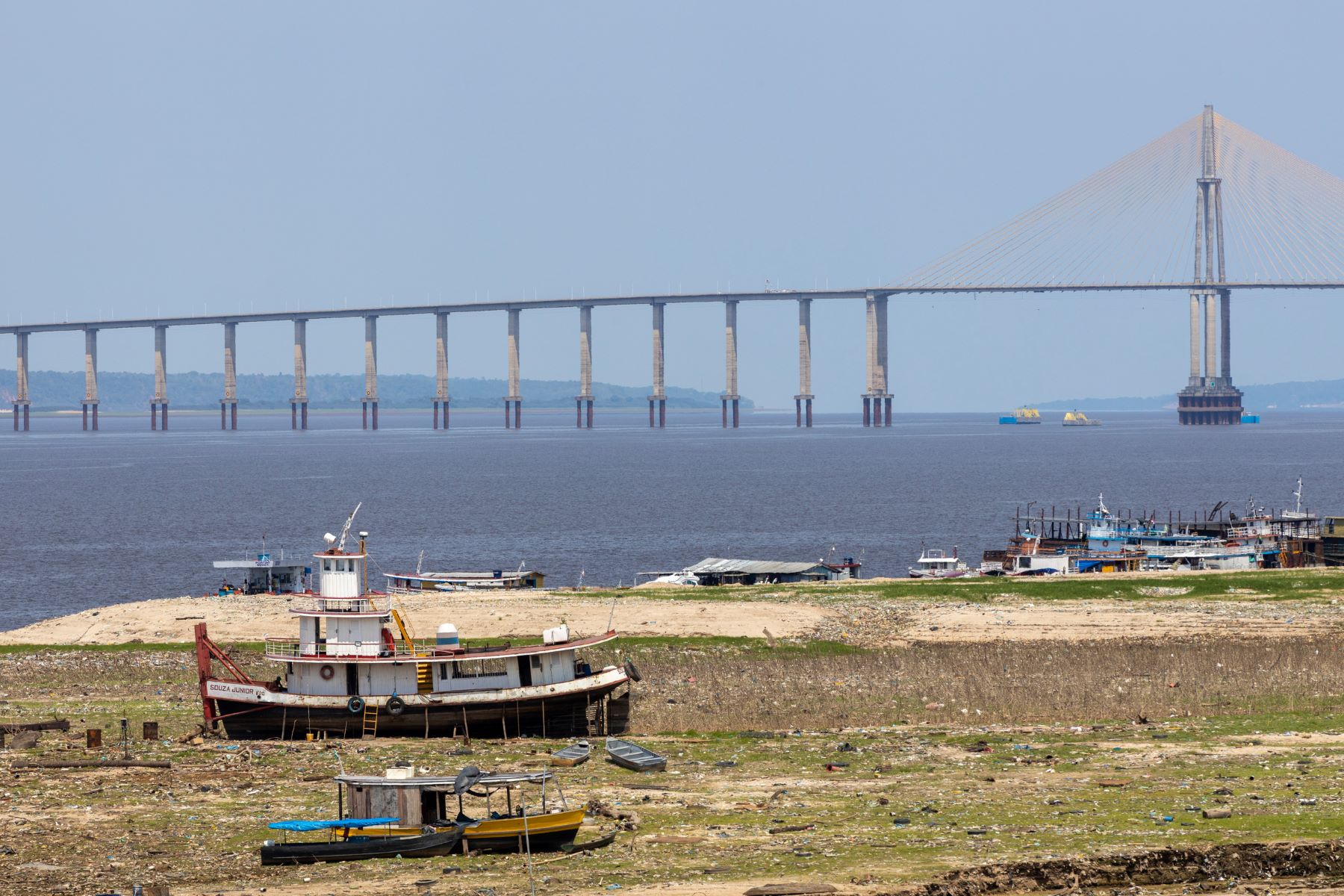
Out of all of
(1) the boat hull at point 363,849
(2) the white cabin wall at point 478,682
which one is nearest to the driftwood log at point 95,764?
(2) the white cabin wall at point 478,682

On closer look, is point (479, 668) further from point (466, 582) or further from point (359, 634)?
point (466, 582)

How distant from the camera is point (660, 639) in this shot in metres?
37.4

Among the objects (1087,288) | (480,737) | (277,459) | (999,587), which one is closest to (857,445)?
(1087,288)

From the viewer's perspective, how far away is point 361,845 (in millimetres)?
18172

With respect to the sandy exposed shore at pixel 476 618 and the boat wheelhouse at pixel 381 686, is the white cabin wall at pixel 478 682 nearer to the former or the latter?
the boat wheelhouse at pixel 381 686

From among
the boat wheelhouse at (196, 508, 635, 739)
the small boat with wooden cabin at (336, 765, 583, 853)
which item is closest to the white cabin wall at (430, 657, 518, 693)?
the boat wheelhouse at (196, 508, 635, 739)

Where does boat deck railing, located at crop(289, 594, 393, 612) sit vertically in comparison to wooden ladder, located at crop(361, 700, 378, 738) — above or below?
above

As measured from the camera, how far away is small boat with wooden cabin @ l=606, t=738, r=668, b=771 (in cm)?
2309

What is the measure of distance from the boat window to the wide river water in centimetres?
2674

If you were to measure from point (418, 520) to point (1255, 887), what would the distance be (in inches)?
2723

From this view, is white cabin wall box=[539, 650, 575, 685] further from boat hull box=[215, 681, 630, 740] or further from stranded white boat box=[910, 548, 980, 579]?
stranded white boat box=[910, 548, 980, 579]

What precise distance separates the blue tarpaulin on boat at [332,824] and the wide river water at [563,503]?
108 ft

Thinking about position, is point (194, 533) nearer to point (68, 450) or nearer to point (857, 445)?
point (857, 445)

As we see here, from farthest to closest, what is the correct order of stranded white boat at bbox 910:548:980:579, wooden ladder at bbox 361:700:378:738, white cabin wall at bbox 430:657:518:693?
stranded white boat at bbox 910:548:980:579 < white cabin wall at bbox 430:657:518:693 < wooden ladder at bbox 361:700:378:738
